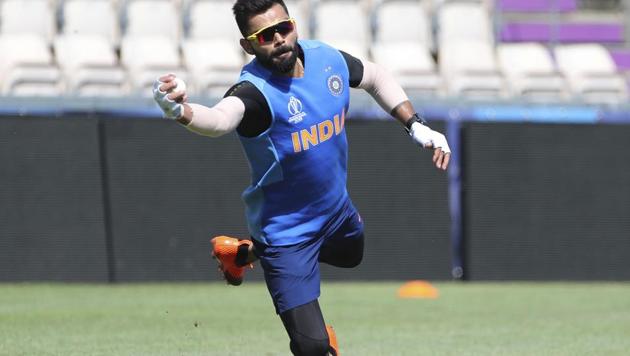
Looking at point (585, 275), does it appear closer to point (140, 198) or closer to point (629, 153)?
Answer: point (629, 153)

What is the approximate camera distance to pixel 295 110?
608 centimetres

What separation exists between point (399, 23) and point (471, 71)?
2058mm

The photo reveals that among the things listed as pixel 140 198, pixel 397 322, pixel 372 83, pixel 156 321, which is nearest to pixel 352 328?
pixel 397 322

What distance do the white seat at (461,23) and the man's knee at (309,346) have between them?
13.2 metres

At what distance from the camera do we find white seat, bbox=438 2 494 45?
18891 millimetres

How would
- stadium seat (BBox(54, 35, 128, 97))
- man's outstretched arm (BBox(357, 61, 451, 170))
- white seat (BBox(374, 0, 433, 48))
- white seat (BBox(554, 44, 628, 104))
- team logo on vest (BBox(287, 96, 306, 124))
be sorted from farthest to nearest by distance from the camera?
white seat (BBox(374, 0, 433, 48)) → white seat (BBox(554, 44, 628, 104)) → stadium seat (BBox(54, 35, 128, 97)) → man's outstretched arm (BBox(357, 61, 451, 170)) → team logo on vest (BBox(287, 96, 306, 124))

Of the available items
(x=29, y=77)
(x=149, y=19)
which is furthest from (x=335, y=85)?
(x=149, y=19)

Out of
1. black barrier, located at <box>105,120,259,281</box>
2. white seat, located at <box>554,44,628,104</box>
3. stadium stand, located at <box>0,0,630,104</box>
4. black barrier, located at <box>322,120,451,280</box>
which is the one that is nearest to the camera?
black barrier, located at <box>105,120,259,281</box>

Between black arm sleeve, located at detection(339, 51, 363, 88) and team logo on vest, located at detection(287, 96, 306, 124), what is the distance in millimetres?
590

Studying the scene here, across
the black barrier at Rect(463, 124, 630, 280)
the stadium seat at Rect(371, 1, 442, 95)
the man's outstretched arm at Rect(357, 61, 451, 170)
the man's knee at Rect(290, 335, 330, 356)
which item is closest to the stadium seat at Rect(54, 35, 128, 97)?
the stadium seat at Rect(371, 1, 442, 95)

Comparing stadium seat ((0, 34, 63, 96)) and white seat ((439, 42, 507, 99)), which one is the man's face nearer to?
stadium seat ((0, 34, 63, 96))

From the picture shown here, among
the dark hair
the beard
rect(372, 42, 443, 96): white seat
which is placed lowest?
rect(372, 42, 443, 96): white seat

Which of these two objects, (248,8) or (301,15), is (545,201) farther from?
(248,8)

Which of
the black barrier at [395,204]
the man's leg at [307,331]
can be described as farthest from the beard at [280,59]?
the black barrier at [395,204]
